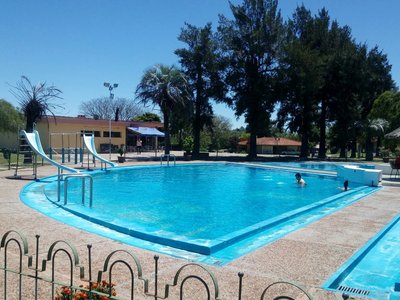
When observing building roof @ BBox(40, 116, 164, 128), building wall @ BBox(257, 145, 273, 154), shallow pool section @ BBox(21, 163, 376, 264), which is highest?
building roof @ BBox(40, 116, 164, 128)

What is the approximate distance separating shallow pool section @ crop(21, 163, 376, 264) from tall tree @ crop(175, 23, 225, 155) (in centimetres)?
1480

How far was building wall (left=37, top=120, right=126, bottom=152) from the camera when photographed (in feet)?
126

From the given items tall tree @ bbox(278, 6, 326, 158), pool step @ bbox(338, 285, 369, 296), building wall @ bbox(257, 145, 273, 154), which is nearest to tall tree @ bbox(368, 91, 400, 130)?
tall tree @ bbox(278, 6, 326, 158)

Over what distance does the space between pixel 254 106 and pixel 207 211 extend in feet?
81.3

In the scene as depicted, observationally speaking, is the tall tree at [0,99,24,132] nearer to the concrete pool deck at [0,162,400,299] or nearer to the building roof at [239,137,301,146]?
the concrete pool deck at [0,162,400,299]

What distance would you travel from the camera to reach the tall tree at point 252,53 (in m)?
35.7

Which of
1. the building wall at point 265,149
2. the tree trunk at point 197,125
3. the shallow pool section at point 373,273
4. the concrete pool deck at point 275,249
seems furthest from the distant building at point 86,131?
the shallow pool section at point 373,273

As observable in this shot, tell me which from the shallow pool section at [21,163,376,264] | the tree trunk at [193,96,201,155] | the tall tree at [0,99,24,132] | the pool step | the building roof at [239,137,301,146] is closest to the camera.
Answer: the pool step

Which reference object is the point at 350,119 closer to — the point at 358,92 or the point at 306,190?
the point at 358,92

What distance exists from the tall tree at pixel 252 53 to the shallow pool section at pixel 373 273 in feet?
95.1

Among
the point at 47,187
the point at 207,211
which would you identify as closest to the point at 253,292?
the point at 207,211

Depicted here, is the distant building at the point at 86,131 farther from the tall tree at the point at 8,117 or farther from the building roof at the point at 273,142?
the building roof at the point at 273,142

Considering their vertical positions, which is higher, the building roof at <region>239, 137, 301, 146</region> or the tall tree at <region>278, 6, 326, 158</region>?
the tall tree at <region>278, 6, 326, 158</region>

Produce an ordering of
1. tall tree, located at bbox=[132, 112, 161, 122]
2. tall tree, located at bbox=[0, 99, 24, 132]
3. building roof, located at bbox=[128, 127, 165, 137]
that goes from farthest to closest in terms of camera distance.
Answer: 1. tall tree, located at bbox=[132, 112, 161, 122]
2. building roof, located at bbox=[128, 127, 165, 137]
3. tall tree, located at bbox=[0, 99, 24, 132]
